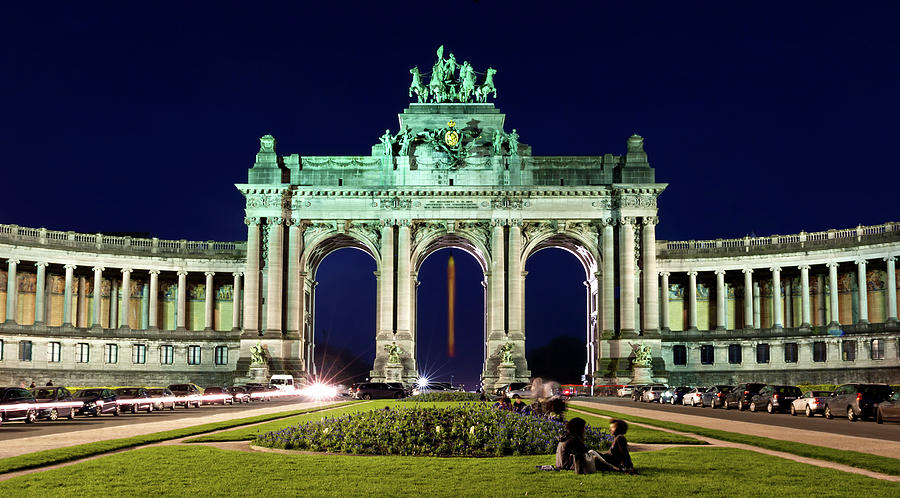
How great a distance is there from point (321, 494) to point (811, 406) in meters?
40.9

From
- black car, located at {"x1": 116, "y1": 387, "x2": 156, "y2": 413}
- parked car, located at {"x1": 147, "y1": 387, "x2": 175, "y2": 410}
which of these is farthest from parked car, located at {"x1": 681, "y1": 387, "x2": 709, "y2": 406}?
black car, located at {"x1": 116, "y1": 387, "x2": 156, "y2": 413}

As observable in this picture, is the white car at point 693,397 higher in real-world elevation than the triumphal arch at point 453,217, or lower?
lower

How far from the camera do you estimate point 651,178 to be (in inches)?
3713

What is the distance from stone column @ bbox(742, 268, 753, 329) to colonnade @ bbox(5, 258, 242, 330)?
178ft

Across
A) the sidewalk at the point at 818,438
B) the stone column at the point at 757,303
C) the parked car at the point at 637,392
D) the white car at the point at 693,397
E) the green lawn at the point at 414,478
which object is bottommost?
the parked car at the point at 637,392

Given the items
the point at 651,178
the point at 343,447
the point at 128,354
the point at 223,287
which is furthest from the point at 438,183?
the point at 343,447

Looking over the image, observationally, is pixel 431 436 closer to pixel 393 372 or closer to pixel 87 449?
pixel 87 449

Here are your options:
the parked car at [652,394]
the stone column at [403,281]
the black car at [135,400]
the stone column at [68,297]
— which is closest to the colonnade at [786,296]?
the parked car at [652,394]

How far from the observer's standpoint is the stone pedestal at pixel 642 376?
89125mm

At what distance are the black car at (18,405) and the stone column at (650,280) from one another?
61.9 meters

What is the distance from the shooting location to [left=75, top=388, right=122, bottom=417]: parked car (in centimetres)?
5216

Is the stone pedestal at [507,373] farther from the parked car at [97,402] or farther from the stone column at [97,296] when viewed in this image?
the stone column at [97,296]

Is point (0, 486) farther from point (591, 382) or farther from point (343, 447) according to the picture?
point (591, 382)

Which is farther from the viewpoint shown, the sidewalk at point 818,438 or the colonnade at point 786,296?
the colonnade at point 786,296
